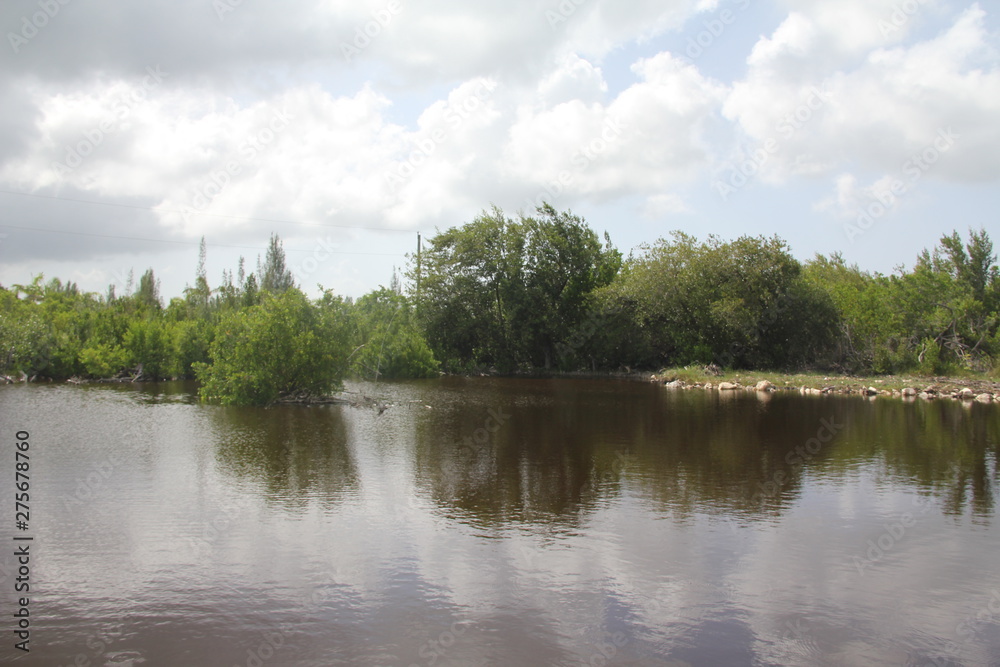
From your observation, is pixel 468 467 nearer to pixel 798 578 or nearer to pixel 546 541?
pixel 546 541

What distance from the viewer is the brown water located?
7309 mm

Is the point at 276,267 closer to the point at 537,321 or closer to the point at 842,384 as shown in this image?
the point at 537,321

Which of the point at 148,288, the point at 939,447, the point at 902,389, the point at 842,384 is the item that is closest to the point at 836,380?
the point at 842,384

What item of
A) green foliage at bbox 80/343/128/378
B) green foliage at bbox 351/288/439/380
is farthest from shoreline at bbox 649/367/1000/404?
green foliage at bbox 80/343/128/378

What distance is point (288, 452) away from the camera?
1769 centimetres

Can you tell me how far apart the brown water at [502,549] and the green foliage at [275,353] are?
747cm

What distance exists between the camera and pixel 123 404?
2825cm

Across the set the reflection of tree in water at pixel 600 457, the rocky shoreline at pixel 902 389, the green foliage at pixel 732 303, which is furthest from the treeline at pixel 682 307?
the reflection of tree in water at pixel 600 457

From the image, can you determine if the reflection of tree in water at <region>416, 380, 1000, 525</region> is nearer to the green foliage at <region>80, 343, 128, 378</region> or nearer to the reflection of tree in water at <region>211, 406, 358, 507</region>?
the reflection of tree in water at <region>211, 406, 358, 507</region>

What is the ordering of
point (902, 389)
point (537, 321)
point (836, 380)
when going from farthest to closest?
point (537, 321) → point (836, 380) → point (902, 389)

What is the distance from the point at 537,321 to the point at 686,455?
124ft

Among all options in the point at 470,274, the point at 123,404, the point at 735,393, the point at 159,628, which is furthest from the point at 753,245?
A: the point at 159,628

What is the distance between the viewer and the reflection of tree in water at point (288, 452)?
13.8 metres

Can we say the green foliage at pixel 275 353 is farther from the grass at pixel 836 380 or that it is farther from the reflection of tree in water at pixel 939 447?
the grass at pixel 836 380
